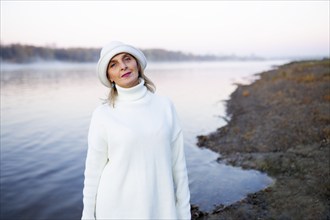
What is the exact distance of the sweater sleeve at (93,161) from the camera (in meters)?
2.49

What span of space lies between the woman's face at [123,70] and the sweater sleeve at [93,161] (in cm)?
38

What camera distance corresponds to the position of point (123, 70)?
2646 millimetres

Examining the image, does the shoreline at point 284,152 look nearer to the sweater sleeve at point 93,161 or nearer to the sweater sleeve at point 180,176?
the sweater sleeve at point 180,176

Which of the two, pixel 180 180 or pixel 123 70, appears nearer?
pixel 123 70

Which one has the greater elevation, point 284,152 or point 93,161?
point 93,161

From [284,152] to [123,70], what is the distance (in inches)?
374

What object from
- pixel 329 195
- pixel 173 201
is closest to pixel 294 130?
pixel 329 195

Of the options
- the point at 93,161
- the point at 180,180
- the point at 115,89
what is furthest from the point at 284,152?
the point at 93,161

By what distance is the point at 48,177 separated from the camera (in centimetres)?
1061

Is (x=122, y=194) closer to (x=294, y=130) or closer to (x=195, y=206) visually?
(x=195, y=206)

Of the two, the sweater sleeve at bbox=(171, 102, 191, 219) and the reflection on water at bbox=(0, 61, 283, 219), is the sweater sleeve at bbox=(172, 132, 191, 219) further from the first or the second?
the reflection on water at bbox=(0, 61, 283, 219)

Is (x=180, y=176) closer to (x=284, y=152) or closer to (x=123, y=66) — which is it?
(x=123, y=66)

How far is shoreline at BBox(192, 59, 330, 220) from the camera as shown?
6735 millimetres

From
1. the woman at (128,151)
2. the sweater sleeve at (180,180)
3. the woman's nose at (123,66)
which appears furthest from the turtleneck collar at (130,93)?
the sweater sleeve at (180,180)
